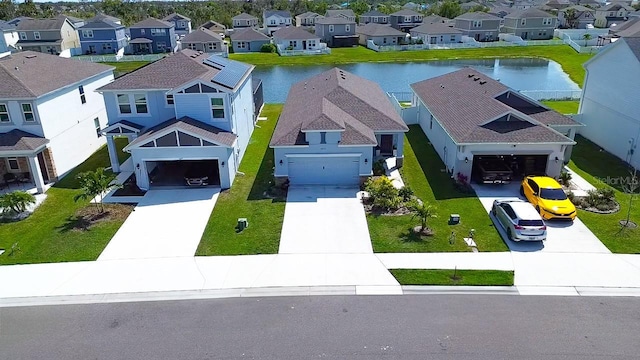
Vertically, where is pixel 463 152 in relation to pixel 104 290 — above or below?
above

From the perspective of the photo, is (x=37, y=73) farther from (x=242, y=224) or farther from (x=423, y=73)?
(x=423, y=73)

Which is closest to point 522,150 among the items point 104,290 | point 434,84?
point 434,84

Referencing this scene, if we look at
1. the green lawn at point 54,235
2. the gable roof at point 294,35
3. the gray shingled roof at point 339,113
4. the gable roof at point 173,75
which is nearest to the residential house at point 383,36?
the gable roof at point 294,35

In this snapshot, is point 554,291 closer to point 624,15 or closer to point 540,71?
point 540,71

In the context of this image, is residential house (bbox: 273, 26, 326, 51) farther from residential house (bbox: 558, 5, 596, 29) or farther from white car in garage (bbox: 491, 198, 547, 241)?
white car in garage (bbox: 491, 198, 547, 241)

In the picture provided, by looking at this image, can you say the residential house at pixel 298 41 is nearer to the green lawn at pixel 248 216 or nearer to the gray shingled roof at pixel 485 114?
the gray shingled roof at pixel 485 114
